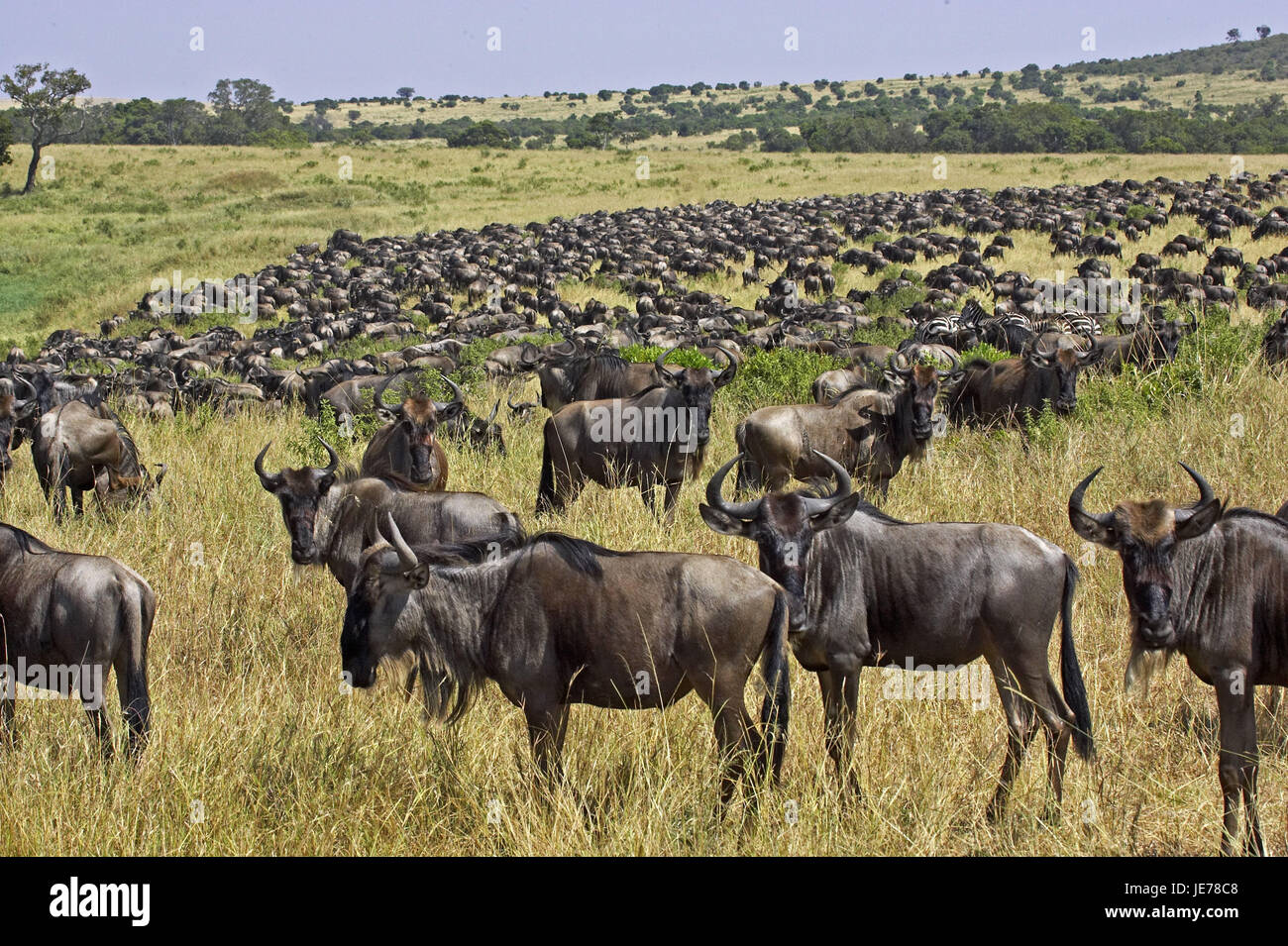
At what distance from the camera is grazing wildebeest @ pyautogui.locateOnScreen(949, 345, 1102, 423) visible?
10.2m

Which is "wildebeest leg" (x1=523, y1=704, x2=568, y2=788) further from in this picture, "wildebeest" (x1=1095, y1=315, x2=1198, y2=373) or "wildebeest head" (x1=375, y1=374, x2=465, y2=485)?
"wildebeest" (x1=1095, y1=315, x2=1198, y2=373)

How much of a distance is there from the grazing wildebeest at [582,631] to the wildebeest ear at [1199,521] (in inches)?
59.2

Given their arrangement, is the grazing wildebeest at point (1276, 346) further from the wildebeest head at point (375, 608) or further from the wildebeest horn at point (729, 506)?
the wildebeest head at point (375, 608)

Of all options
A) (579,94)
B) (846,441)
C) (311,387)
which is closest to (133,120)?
(579,94)

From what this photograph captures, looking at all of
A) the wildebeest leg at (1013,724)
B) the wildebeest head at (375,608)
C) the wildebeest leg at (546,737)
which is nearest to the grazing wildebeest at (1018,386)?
the wildebeest leg at (1013,724)

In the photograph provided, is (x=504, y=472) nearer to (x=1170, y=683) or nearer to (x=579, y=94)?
(x=1170, y=683)

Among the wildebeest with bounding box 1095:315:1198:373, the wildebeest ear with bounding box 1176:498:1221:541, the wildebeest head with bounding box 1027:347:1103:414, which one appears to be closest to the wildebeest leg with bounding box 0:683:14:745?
the wildebeest ear with bounding box 1176:498:1221:541

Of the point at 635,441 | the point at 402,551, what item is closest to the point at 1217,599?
the point at 402,551

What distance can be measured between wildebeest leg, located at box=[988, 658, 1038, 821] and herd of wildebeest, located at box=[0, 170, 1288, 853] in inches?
0.5

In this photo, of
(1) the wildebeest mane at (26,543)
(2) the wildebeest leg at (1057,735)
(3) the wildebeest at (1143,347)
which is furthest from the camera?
(3) the wildebeest at (1143,347)

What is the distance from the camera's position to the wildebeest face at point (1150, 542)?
13.9 ft

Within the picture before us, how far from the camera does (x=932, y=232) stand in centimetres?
3462

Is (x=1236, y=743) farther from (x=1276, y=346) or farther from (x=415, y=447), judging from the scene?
(x=1276, y=346)

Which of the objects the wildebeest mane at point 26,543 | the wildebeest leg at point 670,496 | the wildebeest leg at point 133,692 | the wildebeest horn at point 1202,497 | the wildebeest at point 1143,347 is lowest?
the wildebeest leg at point 133,692
